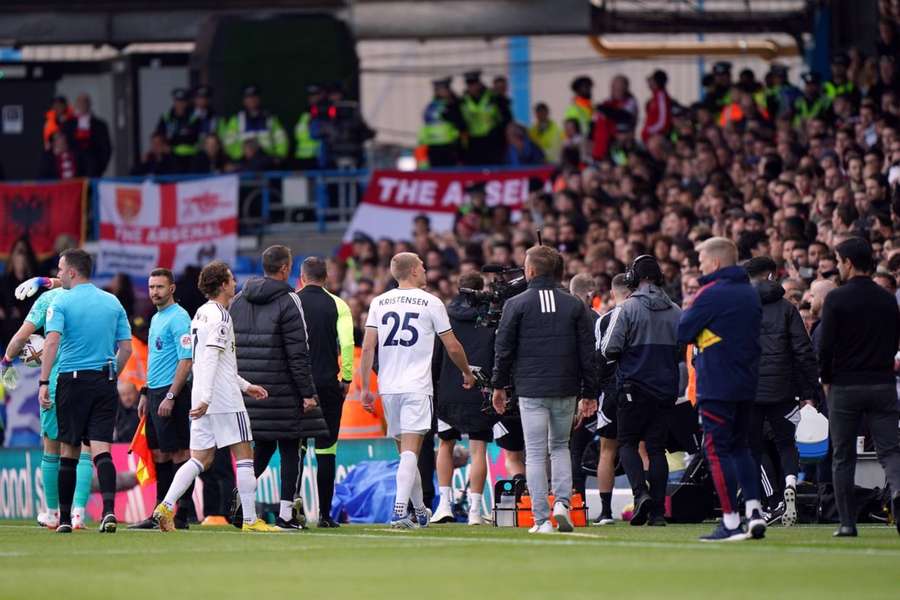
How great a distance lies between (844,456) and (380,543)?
125 inches

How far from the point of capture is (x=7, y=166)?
35.0m

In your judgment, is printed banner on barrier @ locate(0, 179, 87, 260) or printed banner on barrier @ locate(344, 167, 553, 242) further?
printed banner on barrier @ locate(0, 179, 87, 260)

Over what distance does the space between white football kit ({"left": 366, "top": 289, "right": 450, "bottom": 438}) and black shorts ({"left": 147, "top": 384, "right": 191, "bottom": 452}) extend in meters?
1.72

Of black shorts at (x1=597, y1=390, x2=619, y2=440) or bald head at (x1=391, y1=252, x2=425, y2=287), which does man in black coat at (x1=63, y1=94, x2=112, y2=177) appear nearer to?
black shorts at (x1=597, y1=390, x2=619, y2=440)

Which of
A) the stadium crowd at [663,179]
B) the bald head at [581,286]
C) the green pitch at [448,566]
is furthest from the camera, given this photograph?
the stadium crowd at [663,179]

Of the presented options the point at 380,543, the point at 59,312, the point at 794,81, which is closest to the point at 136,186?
the point at 794,81

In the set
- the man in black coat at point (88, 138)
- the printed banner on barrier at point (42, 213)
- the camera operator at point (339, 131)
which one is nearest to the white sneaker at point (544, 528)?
the camera operator at point (339, 131)

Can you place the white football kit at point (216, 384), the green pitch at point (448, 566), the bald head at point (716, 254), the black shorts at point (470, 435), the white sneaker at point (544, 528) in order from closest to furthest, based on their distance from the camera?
the green pitch at point (448, 566) → the bald head at point (716, 254) → the white sneaker at point (544, 528) → the white football kit at point (216, 384) → the black shorts at point (470, 435)

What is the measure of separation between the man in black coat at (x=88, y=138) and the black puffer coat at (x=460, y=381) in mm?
16048

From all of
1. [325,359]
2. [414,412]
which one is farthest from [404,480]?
[325,359]

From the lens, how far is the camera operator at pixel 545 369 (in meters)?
14.3

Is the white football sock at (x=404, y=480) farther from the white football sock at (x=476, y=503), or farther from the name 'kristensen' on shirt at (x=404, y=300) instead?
the white football sock at (x=476, y=503)

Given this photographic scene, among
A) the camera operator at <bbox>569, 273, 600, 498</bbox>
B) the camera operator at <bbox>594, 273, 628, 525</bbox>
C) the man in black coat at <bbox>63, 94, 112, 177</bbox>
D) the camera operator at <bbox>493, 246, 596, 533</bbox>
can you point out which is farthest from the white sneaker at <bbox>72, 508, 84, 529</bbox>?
the man in black coat at <bbox>63, 94, 112, 177</bbox>

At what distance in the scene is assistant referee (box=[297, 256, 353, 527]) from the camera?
1616 cm
